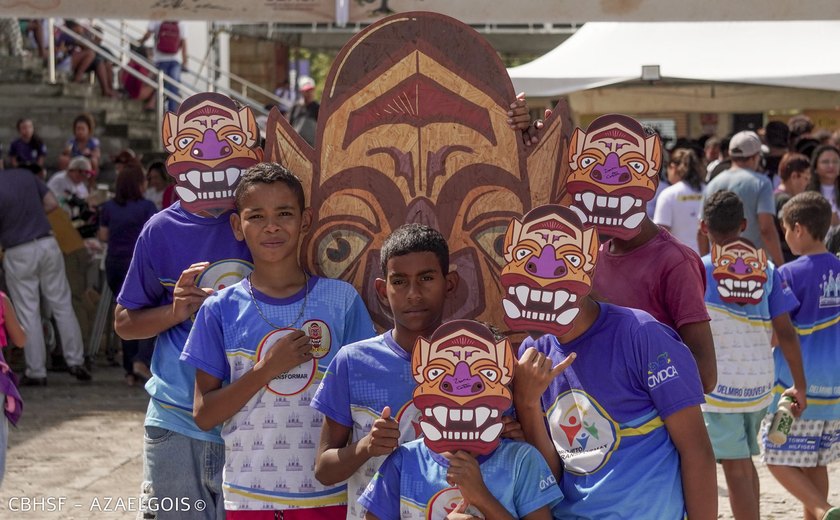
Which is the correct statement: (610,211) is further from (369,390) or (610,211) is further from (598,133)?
(369,390)

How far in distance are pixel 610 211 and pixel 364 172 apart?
84 cm

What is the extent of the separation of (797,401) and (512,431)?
273cm

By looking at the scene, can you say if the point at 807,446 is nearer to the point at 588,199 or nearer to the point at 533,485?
the point at 588,199

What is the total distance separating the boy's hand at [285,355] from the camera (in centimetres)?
339

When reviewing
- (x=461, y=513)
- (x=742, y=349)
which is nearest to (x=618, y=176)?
(x=461, y=513)

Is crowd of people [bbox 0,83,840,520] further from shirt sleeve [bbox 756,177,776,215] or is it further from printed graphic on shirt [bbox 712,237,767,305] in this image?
shirt sleeve [bbox 756,177,776,215]

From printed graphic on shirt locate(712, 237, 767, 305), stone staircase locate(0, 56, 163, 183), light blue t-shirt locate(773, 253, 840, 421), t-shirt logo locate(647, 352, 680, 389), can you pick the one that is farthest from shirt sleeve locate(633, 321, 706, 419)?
stone staircase locate(0, 56, 163, 183)

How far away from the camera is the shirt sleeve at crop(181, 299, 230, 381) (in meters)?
3.48

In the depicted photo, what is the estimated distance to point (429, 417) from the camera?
9.85 ft

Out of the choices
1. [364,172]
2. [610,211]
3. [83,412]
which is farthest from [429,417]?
[83,412]

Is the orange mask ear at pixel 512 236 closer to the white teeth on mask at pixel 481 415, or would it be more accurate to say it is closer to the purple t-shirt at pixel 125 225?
the white teeth on mask at pixel 481 415

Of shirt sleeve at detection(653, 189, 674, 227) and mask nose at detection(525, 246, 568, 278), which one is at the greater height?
mask nose at detection(525, 246, 568, 278)

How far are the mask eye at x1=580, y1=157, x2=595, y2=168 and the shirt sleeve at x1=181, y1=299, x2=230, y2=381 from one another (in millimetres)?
1127

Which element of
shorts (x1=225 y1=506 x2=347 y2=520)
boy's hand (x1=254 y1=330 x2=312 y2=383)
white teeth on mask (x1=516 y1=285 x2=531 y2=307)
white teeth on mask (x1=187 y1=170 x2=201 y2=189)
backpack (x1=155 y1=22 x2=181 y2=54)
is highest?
backpack (x1=155 y1=22 x2=181 y2=54)
